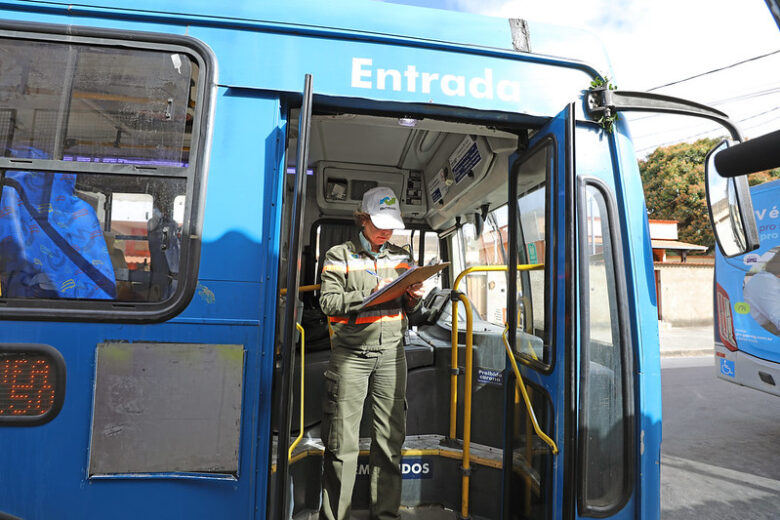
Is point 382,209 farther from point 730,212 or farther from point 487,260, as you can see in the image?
point 730,212

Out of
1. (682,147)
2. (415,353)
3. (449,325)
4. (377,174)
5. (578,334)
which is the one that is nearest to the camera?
(578,334)

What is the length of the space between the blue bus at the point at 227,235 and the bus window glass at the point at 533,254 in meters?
0.02

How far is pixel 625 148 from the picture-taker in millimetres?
1969

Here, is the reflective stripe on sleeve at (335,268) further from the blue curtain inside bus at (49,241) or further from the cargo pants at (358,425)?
the blue curtain inside bus at (49,241)

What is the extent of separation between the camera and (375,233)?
8.65ft

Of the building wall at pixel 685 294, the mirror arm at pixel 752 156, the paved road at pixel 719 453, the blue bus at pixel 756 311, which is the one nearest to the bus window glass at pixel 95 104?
the mirror arm at pixel 752 156

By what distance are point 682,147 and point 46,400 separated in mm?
27553

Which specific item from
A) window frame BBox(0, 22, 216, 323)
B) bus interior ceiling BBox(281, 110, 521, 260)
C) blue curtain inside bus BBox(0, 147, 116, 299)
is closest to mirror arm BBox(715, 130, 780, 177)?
bus interior ceiling BBox(281, 110, 521, 260)

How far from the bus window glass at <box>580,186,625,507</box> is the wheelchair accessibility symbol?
4.75 meters

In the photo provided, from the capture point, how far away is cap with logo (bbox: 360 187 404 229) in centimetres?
258

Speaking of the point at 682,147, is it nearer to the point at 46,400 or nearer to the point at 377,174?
the point at 377,174

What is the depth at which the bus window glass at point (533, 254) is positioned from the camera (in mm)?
1978

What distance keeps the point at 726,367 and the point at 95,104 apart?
6872 mm

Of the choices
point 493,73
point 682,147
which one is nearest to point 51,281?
point 493,73
